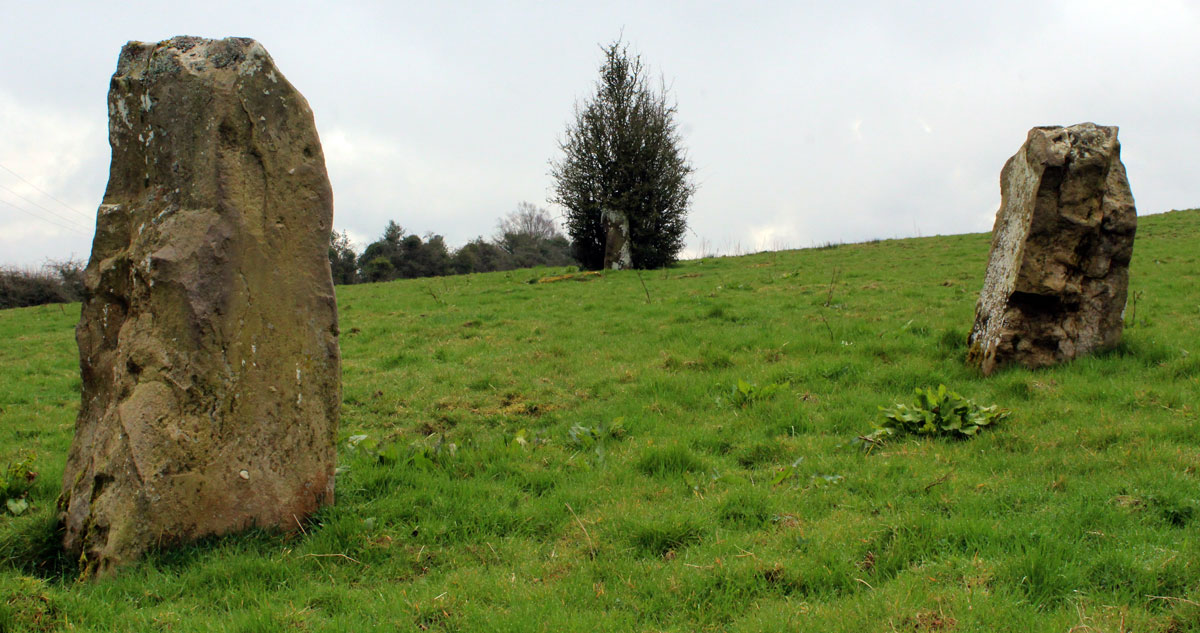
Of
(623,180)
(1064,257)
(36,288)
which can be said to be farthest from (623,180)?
(36,288)

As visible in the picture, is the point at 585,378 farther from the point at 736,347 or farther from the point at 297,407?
the point at 297,407

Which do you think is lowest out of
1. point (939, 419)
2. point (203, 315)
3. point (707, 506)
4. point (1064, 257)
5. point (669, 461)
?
point (707, 506)

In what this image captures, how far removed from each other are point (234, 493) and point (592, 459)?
10.5 ft

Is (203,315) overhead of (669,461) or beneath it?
overhead

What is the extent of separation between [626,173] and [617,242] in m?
2.90

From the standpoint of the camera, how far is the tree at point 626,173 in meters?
30.3

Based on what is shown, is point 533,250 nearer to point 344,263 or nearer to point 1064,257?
point 344,263

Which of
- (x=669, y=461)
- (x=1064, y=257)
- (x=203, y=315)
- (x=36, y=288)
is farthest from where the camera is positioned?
(x=36, y=288)

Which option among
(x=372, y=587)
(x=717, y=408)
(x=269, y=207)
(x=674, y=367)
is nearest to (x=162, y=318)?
(x=269, y=207)

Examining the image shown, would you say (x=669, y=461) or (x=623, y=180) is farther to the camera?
(x=623, y=180)

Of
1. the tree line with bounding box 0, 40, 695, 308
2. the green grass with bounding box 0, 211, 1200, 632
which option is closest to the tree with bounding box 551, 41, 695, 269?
the tree line with bounding box 0, 40, 695, 308

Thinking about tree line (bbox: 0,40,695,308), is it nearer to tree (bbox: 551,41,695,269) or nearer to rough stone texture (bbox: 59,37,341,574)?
tree (bbox: 551,41,695,269)

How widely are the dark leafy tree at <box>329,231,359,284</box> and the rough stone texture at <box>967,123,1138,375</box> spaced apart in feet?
142

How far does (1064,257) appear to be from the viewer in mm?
9055
